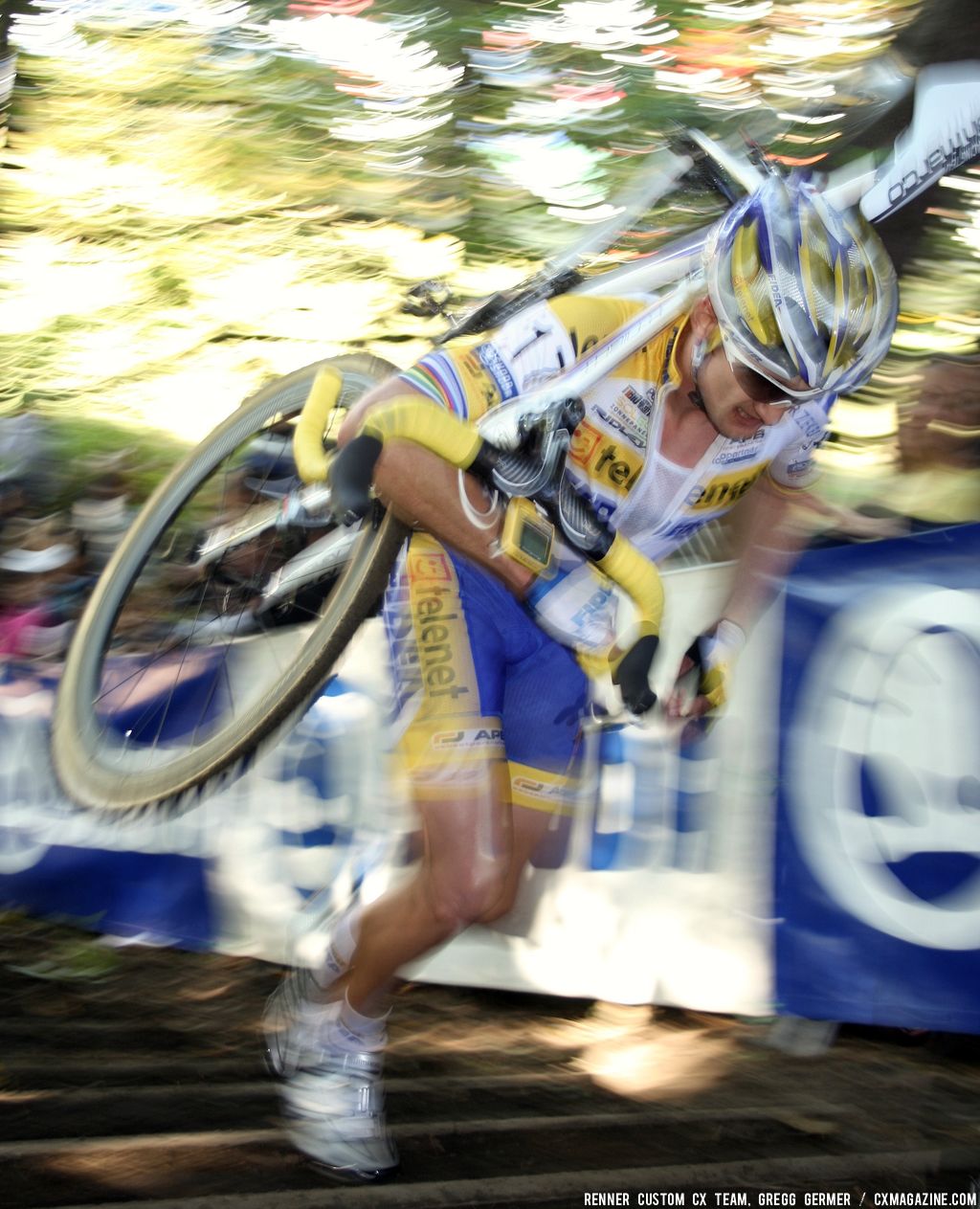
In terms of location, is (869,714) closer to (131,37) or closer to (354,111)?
(354,111)

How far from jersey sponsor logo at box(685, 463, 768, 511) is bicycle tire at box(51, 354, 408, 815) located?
692mm

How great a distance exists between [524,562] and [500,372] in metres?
0.42

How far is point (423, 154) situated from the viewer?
6.76m

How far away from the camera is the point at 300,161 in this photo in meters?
7.02

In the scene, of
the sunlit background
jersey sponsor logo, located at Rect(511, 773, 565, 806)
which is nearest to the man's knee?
jersey sponsor logo, located at Rect(511, 773, 565, 806)

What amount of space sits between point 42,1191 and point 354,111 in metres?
5.78

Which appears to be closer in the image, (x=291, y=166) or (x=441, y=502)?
(x=441, y=502)

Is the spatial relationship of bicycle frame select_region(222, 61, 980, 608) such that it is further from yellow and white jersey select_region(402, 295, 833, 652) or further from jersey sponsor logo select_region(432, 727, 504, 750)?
jersey sponsor logo select_region(432, 727, 504, 750)

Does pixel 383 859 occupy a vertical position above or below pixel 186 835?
above

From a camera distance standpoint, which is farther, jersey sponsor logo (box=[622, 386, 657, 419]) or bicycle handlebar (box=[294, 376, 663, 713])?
jersey sponsor logo (box=[622, 386, 657, 419])

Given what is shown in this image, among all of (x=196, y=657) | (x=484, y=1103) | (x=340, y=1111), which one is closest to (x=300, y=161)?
(x=196, y=657)

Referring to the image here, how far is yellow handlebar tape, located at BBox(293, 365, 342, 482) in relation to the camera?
8.41 ft

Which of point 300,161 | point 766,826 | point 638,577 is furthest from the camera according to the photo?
→ point 300,161

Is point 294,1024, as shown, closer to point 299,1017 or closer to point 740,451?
point 299,1017
